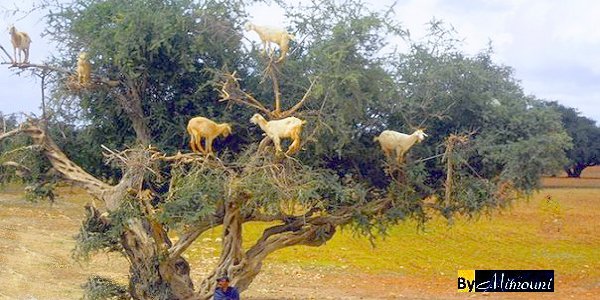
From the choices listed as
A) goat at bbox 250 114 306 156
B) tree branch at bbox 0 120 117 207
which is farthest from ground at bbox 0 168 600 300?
goat at bbox 250 114 306 156

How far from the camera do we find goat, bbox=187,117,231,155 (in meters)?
9.24

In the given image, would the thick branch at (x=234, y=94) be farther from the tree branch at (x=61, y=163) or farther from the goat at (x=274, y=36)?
the tree branch at (x=61, y=163)

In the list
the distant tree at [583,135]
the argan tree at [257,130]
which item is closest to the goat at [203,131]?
the argan tree at [257,130]

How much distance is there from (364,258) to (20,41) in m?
12.8

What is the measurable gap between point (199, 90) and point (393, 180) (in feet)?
8.99

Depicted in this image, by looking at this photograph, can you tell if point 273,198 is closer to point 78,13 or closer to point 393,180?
point 393,180

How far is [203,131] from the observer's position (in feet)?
30.6

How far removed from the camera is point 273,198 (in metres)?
9.21

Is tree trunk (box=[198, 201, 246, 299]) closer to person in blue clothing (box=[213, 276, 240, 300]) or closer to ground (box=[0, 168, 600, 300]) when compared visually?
person in blue clothing (box=[213, 276, 240, 300])

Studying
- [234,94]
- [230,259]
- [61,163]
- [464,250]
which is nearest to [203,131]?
[234,94]

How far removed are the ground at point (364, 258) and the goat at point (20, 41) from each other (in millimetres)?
3187

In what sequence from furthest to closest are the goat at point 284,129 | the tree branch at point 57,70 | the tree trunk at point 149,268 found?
the tree trunk at point 149,268
the tree branch at point 57,70
the goat at point 284,129

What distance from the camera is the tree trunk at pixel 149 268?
10.6 meters

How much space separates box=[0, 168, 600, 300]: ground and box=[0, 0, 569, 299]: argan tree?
1.05 metres
